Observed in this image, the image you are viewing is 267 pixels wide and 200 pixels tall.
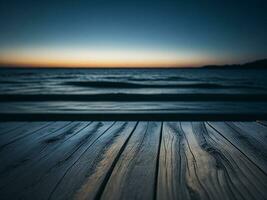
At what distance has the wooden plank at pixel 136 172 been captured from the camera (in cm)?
137

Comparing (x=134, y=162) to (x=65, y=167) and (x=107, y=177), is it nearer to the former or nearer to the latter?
(x=107, y=177)

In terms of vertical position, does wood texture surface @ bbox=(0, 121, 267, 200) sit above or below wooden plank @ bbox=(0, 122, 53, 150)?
above

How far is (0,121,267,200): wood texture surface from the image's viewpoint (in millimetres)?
1389

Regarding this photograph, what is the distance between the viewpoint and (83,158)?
76.0 inches

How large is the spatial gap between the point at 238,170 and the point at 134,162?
67 centimetres

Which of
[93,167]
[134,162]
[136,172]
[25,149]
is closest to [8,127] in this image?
[25,149]

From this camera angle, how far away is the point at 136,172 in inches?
65.2

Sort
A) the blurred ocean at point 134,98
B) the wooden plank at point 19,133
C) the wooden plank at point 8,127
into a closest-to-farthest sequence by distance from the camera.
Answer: the wooden plank at point 19,133
the wooden plank at point 8,127
the blurred ocean at point 134,98

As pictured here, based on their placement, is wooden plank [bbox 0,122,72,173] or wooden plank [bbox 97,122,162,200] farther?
wooden plank [bbox 0,122,72,173]

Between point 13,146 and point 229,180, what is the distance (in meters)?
1.75

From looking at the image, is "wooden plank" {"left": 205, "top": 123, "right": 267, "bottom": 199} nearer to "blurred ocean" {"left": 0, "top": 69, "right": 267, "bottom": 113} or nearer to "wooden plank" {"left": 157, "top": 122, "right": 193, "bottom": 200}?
"wooden plank" {"left": 157, "top": 122, "right": 193, "bottom": 200}

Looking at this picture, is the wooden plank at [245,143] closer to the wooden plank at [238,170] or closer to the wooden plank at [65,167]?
the wooden plank at [238,170]

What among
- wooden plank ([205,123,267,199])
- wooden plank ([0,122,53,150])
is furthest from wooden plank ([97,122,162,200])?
wooden plank ([0,122,53,150])

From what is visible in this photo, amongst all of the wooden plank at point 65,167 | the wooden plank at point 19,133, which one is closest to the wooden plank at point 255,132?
the wooden plank at point 65,167
